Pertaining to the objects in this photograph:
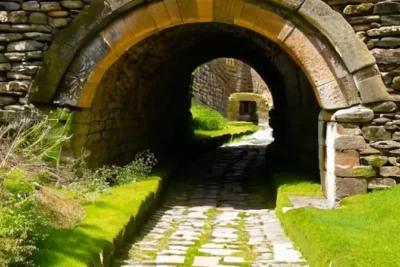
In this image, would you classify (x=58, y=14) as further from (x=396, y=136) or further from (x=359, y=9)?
(x=396, y=136)

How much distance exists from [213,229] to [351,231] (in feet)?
6.22

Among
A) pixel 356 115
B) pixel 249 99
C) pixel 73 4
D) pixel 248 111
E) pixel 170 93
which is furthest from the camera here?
pixel 248 111

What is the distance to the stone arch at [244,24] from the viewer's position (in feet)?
18.5

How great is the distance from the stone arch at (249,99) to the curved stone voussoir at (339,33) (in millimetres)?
22507

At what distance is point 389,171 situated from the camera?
5.63 metres

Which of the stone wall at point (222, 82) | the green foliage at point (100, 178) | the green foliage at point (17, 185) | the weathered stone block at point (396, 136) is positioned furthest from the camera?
the stone wall at point (222, 82)

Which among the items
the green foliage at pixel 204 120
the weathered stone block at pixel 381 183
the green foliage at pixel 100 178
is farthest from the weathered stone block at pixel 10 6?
the green foliage at pixel 204 120

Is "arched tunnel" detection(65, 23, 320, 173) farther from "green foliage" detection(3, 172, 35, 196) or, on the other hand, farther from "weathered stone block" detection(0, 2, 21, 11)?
"green foliage" detection(3, 172, 35, 196)

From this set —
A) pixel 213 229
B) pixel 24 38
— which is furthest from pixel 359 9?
pixel 24 38

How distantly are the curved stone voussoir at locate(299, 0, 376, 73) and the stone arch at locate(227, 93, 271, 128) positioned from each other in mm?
22507

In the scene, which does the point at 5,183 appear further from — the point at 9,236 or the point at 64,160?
the point at 64,160

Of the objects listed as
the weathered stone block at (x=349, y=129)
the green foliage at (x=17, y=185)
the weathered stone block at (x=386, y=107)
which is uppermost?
the weathered stone block at (x=386, y=107)

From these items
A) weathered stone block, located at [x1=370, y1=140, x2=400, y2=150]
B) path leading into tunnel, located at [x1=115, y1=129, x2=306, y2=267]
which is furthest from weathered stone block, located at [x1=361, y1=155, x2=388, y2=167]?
path leading into tunnel, located at [x1=115, y1=129, x2=306, y2=267]

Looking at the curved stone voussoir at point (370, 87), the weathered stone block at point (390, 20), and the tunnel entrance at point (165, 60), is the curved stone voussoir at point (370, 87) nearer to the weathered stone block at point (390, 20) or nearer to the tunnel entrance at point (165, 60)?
the tunnel entrance at point (165, 60)
